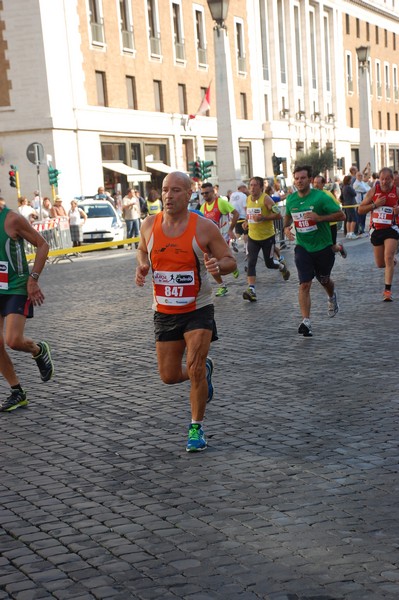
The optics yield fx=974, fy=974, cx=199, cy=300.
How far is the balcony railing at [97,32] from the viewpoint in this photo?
4134cm

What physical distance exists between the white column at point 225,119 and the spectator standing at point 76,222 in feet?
13.7

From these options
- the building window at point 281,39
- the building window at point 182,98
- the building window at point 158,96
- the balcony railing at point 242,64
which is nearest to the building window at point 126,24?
the building window at point 158,96

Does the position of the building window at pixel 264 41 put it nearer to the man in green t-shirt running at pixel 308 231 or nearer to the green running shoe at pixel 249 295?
the green running shoe at pixel 249 295

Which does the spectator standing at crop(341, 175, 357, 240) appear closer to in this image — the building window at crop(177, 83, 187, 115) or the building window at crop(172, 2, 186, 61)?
the building window at crop(177, 83, 187, 115)

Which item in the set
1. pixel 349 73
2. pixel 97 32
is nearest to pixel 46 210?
pixel 97 32

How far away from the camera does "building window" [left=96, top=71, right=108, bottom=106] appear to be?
1663 inches

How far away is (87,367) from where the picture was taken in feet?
30.6

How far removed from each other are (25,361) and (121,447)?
4.21 meters

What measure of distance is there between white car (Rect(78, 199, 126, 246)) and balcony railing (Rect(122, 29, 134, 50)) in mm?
15678

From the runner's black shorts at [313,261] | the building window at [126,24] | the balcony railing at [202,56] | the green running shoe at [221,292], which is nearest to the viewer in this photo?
the runner's black shorts at [313,261]

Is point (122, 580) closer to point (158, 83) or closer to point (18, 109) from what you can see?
point (18, 109)

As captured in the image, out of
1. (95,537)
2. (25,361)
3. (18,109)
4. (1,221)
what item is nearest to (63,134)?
(18,109)

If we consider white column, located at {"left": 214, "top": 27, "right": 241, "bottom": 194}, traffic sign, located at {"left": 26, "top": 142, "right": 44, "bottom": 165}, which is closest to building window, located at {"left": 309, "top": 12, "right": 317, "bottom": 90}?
white column, located at {"left": 214, "top": 27, "right": 241, "bottom": 194}

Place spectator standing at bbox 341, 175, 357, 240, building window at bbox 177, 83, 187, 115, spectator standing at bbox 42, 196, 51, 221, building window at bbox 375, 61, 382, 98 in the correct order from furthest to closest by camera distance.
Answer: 1. building window at bbox 375, 61, 382, 98
2. building window at bbox 177, 83, 187, 115
3. spectator standing at bbox 42, 196, 51, 221
4. spectator standing at bbox 341, 175, 357, 240
